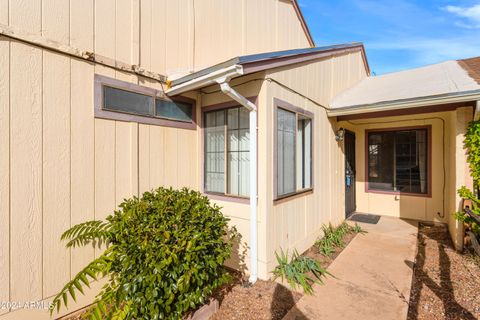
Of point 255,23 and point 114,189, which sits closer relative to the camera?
point 114,189

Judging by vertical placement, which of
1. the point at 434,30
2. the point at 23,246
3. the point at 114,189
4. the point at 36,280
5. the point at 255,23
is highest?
the point at 434,30

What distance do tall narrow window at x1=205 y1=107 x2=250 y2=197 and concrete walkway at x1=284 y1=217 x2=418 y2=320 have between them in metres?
1.66

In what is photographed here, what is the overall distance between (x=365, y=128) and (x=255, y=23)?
4.11 m

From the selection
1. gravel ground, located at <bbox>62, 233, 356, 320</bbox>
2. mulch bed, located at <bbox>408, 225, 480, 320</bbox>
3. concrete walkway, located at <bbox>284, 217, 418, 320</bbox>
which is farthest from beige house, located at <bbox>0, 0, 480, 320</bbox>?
concrete walkway, located at <bbox>284, 217, 418, 320</bbox>

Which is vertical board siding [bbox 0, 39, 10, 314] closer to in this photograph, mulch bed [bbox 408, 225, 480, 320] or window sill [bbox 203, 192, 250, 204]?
window sill [bbox 203, 192, 250, 204]

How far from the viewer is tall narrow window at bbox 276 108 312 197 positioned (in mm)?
3666

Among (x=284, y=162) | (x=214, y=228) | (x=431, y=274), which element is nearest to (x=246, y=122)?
(x=284, y=162)

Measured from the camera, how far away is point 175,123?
3.69 metres

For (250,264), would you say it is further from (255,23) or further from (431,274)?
(255,23)

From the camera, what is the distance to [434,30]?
730 cm

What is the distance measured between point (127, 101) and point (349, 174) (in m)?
5.65

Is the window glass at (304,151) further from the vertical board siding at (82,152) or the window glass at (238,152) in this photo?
the vertical board siding at (82,152)

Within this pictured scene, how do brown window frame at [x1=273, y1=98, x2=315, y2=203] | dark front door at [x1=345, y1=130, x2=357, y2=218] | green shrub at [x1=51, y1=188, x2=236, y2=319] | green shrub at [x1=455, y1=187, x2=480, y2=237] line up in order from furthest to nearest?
dark front door at [x1=345, y1=130, x2=357, y2=218] < green shrub at [x1=455, y1=187, x2=480, y2=237] < brown window frame at [x1=273, y1=98, x2=315, y2=203] < green shrub at [x1=51, y1=188, x2=236, y2=319]

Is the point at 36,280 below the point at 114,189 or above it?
below
